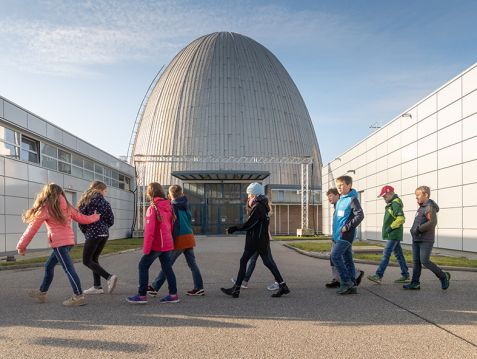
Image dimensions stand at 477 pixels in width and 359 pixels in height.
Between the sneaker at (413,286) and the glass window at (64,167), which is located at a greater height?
the glass window at (64,167)

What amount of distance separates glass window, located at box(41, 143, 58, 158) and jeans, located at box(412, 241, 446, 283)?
19430mm

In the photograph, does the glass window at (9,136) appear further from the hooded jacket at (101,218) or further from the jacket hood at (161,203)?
the jacket hood at (161,203)

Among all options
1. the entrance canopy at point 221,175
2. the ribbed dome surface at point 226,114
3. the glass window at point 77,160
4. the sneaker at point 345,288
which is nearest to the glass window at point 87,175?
the glass window at point 77,160

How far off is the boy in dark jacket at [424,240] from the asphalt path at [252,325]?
0.25 meters

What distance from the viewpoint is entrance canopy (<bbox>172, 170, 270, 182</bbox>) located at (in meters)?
41.9

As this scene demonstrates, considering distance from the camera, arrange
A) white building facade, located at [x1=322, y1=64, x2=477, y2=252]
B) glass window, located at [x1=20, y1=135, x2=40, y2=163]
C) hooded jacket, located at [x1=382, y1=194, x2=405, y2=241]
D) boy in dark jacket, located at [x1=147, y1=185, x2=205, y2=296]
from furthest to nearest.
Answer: glass window, located at [x1=20, y1=135, x2=40, y2=163]
white building facade, located at [x1=322, y1=64, x2=477, y2=252]
hooded jacket, located at [x1=382, y1=194, x2=405, y2=241]
boy in dark jacket, located at [x1=147, y1=185, x2=205, y2=296]

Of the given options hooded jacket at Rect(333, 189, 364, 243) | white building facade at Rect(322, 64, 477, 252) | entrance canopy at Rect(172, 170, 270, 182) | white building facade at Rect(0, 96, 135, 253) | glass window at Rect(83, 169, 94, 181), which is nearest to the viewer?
hooded jacket at Rect(333, 189, 364, 243)

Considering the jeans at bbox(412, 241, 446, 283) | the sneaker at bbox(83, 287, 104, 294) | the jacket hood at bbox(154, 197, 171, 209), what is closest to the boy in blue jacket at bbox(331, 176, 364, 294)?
the jeans at bbox(412, 241, 446, 283)

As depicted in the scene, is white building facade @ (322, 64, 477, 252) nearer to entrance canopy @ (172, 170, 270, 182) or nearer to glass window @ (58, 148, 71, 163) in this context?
glass window @ (58, 148, 71, 163)

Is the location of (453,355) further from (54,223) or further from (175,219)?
(54,223)

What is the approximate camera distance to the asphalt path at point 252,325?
4291 millimetres

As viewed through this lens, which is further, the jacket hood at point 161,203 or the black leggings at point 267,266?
the black leggings at point 267,266

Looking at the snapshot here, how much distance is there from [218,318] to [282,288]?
5.70ft

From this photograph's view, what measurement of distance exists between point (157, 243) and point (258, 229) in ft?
5.22
